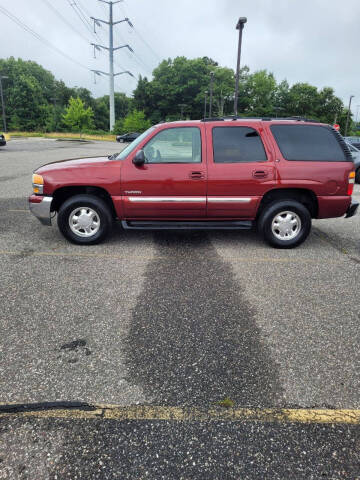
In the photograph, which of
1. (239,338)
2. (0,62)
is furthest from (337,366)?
(0,62)

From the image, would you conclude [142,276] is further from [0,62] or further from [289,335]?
[0,62]

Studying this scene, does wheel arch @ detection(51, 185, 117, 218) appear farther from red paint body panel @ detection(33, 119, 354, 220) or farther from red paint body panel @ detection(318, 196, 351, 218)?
red paint body panel @ detection(318, 196, 351, 218)

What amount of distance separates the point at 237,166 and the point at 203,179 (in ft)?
1.80

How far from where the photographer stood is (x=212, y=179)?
535 cm

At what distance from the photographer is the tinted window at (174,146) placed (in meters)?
5.41

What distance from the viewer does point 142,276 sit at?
4473 mm

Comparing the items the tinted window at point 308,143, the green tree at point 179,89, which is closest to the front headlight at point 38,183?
the tinted window at point 308,143

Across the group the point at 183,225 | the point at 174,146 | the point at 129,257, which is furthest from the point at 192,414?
the point at 174,146

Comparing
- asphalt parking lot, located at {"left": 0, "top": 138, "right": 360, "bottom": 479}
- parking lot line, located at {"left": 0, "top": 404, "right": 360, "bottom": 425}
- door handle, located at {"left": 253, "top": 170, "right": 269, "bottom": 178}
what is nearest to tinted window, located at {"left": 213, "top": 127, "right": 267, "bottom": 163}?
door handle, located at {"left": 253, "top": 170, "right": 269, "bottom": 178}

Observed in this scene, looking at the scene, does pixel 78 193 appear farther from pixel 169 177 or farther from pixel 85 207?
pixel 169 177

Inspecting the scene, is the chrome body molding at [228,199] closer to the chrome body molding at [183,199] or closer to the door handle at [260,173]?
the chrome body molding at [183,199]

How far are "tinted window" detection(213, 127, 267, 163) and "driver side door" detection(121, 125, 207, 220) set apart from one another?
229mm

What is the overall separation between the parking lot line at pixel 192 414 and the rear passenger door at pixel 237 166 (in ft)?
11.7

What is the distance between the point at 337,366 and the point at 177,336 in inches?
50.2
